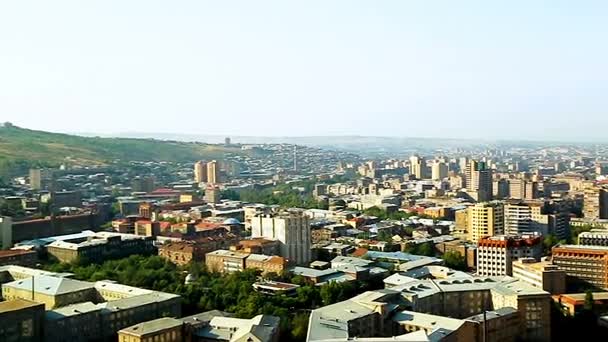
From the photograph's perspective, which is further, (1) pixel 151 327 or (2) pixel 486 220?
(2) pixel 486 220

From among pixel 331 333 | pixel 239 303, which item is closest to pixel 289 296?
pixel 239 303

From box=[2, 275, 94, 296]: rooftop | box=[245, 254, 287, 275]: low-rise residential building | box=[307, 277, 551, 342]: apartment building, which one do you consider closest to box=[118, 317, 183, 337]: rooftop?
box=[307, 277, 551, 342]: apartment building

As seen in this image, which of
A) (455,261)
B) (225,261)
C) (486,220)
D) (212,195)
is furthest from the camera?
(212,195)

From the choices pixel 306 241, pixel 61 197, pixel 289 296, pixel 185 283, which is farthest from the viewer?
pixel 61 197

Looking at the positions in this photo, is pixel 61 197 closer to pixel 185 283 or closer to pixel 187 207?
pixel 187 207

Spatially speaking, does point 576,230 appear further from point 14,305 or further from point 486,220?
point 14,305

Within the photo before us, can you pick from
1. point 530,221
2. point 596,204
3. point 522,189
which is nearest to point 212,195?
point 522,189

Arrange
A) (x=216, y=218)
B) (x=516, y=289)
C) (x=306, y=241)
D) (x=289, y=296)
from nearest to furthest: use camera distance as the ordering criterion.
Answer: (x=516, y=289)
(x=289, y=296)
(x=306, y=241)
(x=216, y=218)
